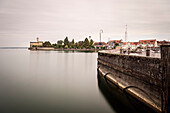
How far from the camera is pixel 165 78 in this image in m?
8.51

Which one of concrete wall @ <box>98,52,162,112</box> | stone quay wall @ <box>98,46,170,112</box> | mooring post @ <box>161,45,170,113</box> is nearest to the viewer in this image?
mooring post @ <box>161,45,170,113</box>

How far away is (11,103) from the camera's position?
42.7ft

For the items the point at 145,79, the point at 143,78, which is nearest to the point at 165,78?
the point at 145,79

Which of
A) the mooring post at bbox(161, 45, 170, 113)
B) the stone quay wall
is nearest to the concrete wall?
the stone quay wall

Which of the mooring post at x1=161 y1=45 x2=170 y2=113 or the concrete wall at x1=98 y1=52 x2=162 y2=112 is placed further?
the concrete wall at x1=98 y1=52 x2=162 y2=112

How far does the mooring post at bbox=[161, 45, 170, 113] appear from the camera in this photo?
8.26m

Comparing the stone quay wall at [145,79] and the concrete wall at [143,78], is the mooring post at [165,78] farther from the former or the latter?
the concrete wall at [143,78]

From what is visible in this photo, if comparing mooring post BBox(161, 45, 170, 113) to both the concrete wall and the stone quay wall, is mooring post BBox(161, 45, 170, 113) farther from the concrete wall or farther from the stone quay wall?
the concrete wall

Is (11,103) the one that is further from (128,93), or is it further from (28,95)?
(128,93)

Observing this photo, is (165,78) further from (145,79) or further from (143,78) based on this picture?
(143,78)

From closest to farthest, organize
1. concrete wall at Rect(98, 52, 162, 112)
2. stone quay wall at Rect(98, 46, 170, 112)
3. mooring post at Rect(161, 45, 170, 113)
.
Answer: mooring post at Rect(161, 45, 170, 113)
stone quay wall at Rect(98, 46, 170, 112)
concrete wall at Rect(98, 52, 162, 112)

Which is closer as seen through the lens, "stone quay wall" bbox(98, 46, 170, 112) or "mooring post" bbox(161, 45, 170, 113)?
"mooring post" bbox(161, 45, 170, 113)

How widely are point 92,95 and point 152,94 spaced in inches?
290

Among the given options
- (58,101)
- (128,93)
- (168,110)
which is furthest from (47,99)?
(168,110)
